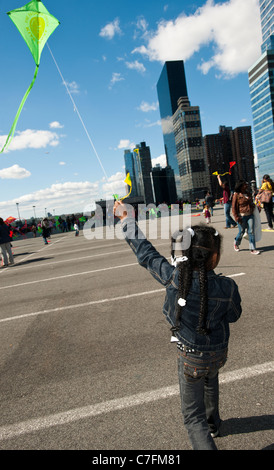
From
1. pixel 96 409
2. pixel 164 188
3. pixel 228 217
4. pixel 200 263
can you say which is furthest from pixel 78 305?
pixel 164 188

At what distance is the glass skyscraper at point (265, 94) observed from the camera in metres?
125

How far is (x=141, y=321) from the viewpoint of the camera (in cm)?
455

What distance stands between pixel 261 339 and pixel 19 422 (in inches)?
107

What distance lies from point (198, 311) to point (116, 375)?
6.04 ft

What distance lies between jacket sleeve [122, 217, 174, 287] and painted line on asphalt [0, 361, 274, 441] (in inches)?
54.4

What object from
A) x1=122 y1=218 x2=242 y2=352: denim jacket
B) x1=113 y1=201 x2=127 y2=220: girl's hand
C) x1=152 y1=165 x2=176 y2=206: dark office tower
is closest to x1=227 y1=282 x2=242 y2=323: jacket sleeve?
x1=122 y1=218 x2=242 y2=352: denim jacket

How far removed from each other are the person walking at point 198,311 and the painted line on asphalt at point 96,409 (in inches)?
36.0

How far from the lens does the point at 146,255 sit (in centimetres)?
209

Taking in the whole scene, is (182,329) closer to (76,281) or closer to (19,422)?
(19,422)

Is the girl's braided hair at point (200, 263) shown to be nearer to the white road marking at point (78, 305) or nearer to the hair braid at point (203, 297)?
the hair braid at point (203, 297)

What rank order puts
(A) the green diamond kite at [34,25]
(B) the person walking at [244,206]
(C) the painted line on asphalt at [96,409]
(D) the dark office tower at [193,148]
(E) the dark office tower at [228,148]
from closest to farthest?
(C) the painted line on asphalt at [96,409], (A) the green diamond kite at [34,25], (B) the person walking at [244,206], (D) the dark office tower at [193,148], (E) the dark office tower at [228,148]

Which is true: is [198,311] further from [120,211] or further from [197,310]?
[120,211]

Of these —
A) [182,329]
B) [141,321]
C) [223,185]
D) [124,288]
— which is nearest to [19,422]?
[182,329]

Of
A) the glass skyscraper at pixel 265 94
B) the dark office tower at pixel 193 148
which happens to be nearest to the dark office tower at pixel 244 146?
the glass skyscraper at pixel 265 94
